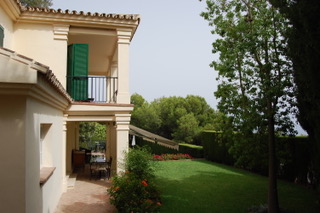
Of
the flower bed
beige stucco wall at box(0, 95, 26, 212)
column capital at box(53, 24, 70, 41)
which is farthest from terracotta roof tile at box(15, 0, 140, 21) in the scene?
the flower bed

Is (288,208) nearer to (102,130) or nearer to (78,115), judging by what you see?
(78,115)

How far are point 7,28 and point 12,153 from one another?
6781 millimetres

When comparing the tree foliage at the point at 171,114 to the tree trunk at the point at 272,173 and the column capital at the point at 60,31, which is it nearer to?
the column capital at the point at 60,31

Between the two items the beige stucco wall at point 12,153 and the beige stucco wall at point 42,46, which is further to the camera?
the beige stucco wall at point 42,46

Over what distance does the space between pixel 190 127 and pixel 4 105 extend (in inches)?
1255

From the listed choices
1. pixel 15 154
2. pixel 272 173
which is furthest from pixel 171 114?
pixel 15 154

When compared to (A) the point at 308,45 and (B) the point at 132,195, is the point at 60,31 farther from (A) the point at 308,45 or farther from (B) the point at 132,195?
(A) the point at 308,45

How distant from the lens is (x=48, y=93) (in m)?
5.71

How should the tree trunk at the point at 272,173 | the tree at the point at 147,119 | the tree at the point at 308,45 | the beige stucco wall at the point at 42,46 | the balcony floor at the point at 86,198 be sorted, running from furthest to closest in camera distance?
the tree at the point at 147,119 < the beige stucco wall at the point at 42,46 < the balcony floor at the point at 86,198 < the tree trunk at the point at 272,173 < the tree at the point at 308,45

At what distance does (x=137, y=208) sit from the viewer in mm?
6953

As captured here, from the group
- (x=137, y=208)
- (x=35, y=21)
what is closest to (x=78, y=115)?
(x=35, y=21)

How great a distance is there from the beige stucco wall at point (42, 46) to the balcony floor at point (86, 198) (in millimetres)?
3928

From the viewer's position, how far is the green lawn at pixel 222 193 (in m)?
8.65

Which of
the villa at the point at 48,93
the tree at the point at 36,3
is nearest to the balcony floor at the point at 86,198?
the villa at the point at 48,93
